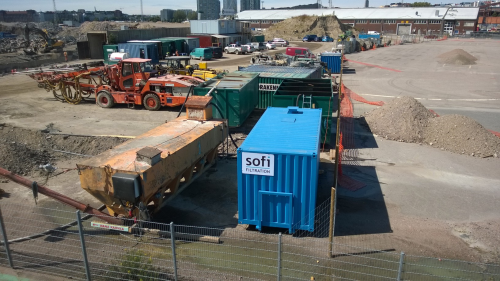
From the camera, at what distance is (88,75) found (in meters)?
21.1

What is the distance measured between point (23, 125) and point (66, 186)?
817 centimetres

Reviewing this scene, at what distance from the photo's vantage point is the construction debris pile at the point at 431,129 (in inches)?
555

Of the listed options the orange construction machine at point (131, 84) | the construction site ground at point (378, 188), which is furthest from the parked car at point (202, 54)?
the construction site ground at point (378, 188)

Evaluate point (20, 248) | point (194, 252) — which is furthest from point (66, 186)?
point (194, 252)

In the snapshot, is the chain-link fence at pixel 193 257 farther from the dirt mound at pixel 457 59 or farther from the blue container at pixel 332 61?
the dirt mound at pixel 457 59

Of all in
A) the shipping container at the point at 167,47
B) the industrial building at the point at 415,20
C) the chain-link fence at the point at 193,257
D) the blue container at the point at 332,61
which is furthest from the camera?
the industrial building at the point at 415,20

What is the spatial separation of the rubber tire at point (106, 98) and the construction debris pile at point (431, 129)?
1384 cm

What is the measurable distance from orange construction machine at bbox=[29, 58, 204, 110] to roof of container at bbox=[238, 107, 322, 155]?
8820mm

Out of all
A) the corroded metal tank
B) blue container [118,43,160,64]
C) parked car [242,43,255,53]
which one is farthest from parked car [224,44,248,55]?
the corroded metal tank

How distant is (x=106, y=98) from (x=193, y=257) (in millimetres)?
15509

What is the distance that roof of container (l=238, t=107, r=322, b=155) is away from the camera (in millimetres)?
8133

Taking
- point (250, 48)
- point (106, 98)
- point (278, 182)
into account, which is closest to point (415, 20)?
point (250, 48)

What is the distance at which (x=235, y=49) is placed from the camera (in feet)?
171

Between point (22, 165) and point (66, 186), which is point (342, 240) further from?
point (22, 165)
